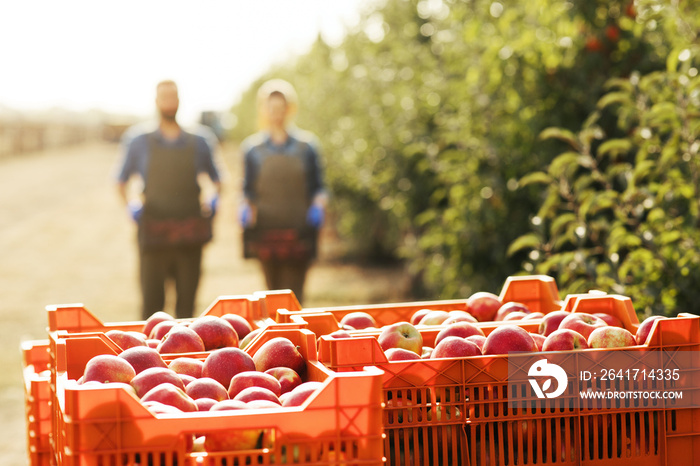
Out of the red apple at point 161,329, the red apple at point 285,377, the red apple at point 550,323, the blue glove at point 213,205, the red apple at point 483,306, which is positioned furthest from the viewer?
the blue glove at point 213,205

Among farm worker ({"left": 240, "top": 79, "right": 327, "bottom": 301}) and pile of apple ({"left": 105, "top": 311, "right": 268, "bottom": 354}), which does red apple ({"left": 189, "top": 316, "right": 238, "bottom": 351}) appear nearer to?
pile of apple ({"left": 105, "top": 311, "right": 268, "bottom": 354})

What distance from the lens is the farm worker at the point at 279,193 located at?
6020 millimetres

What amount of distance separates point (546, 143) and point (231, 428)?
4143 millimetres

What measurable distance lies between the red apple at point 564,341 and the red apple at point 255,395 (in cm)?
74

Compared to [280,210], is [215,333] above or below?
below

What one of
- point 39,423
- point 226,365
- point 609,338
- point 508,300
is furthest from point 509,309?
point 39,423

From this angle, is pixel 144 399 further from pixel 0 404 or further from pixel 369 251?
Result: pixel 369 251

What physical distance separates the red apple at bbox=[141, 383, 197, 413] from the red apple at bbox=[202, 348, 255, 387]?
243 millimetres

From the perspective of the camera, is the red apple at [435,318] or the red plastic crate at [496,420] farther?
the red apple at [435,318]

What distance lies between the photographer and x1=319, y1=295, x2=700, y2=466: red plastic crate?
2.09 meters

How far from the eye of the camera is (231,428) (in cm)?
175

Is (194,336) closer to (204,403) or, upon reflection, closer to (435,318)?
(204,403)

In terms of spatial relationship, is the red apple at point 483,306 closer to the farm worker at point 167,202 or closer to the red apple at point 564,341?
the red apple at point 564,341

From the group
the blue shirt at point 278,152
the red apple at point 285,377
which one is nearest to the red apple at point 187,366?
the red apple at point 285,377
